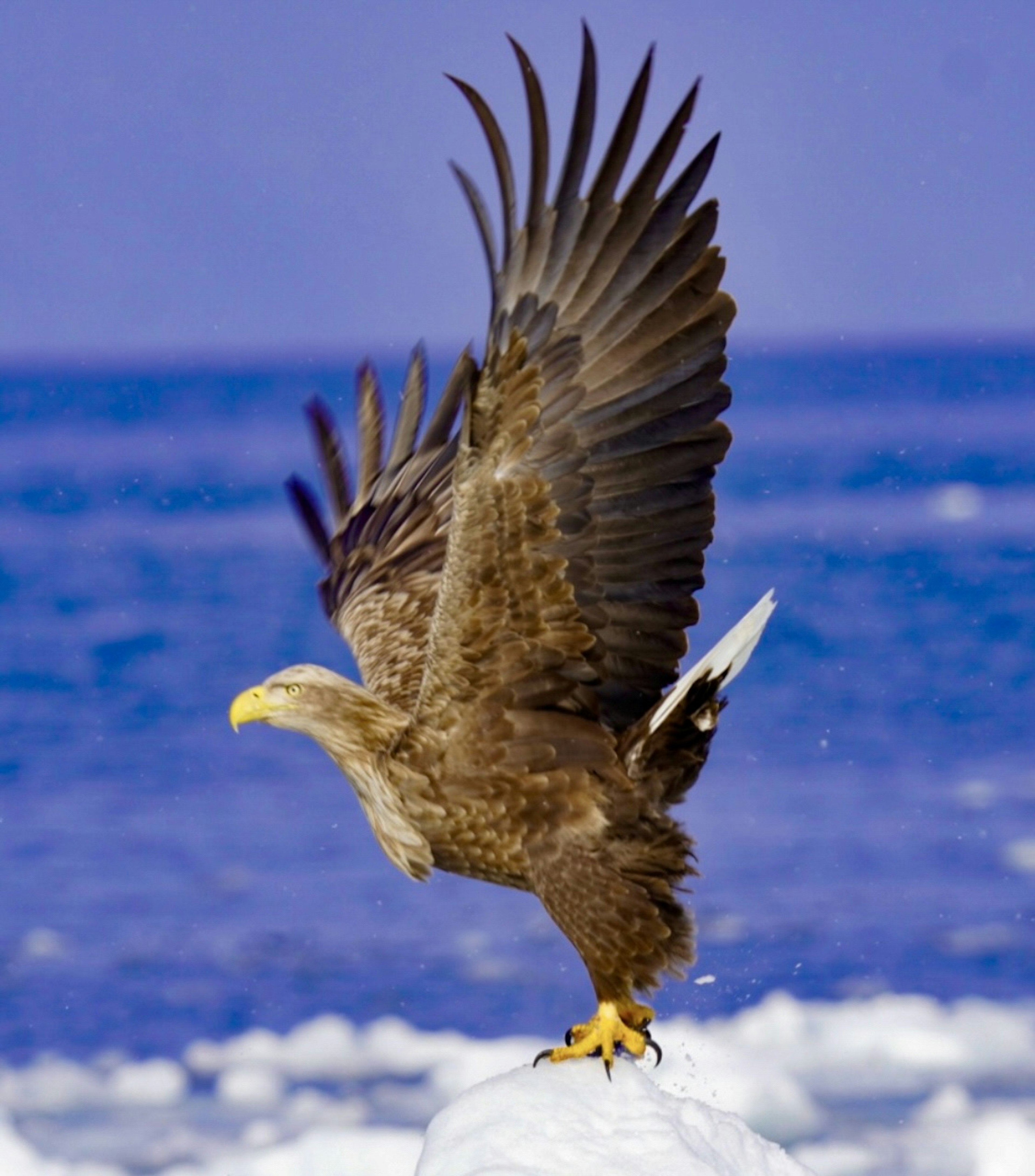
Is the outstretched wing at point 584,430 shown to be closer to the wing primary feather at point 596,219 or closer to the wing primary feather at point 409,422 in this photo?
the wing primary feather at point 596,219

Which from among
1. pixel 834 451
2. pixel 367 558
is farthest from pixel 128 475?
pixel 367 558

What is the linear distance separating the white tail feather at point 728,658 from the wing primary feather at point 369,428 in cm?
183

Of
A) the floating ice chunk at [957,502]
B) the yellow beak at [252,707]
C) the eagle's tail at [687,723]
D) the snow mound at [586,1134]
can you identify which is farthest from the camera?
the floating ice chunk at [957,502]

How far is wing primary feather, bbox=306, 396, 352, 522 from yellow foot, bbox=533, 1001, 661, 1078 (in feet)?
7.24

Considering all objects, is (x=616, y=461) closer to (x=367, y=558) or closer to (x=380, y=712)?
(x=380, y=712)

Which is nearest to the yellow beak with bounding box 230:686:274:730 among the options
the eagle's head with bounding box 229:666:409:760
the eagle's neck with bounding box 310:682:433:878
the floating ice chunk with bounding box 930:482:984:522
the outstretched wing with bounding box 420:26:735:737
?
the eagle's head with bounding box 229:666:409:760

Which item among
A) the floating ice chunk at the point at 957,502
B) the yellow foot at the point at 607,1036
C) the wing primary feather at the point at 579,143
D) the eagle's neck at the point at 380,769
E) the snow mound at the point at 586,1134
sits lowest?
the snow mound at the point at 586,1134

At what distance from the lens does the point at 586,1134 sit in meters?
4.84

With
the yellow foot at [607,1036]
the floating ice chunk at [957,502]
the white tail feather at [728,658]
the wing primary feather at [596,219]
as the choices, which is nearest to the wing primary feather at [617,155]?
the wing primary feather at [596,219]

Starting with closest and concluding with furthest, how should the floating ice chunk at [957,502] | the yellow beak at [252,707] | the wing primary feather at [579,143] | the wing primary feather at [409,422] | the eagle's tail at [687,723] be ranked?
the wing primary feather at [579,143]
the eagle's tail at [687,723]
the yellow beak at [252,707]
the wing primary feather at [409,422]
the floating ice chunk at [957,502]

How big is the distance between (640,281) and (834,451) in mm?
43167

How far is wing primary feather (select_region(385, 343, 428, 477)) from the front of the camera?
693cm

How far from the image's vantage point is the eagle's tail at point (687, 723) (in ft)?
17.5

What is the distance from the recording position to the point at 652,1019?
5.49m
